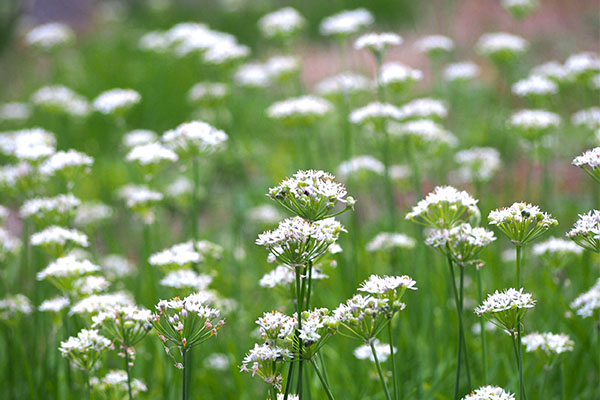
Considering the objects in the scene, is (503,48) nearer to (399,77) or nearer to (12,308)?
(399,77)

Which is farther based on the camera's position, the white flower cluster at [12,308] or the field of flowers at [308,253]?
the white flower cluster at [12,308]

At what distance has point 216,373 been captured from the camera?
10.3 ft

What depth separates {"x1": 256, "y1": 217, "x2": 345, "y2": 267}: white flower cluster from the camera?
1.61m

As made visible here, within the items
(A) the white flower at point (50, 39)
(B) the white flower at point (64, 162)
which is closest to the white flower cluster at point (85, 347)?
(B) the white flower at point (64, 162)

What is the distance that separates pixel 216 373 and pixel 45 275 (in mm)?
1164

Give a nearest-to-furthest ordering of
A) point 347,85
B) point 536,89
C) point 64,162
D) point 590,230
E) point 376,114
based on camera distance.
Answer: point 590,230
point 64,162
point 376,114
point 536,89
point 347,85

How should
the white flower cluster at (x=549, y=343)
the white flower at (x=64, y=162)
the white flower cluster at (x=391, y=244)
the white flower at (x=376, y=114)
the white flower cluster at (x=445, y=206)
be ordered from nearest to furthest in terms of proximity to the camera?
1. the white flower cluster at (x=445, y=206)
2. the white flower cluster at (x=549, y=343)
3. the white flower at (x=64, y=162)
4. the white flower cluster at (x=391, y=244)
5. the white flower at (x=376, y=114)

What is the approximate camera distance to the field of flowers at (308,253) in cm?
175

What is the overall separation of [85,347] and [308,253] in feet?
2.77

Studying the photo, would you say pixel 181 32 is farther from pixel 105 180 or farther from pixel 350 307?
pixel 350 307

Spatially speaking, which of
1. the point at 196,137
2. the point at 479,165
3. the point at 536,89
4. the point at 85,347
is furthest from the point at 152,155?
the point at 536,89

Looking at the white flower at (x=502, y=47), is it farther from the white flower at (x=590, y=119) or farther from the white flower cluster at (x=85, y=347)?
the white flower cluster at (x=85, y=347)

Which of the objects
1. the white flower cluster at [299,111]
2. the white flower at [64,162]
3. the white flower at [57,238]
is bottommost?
the white flower at [57,238]

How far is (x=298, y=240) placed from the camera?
5.29 feet
